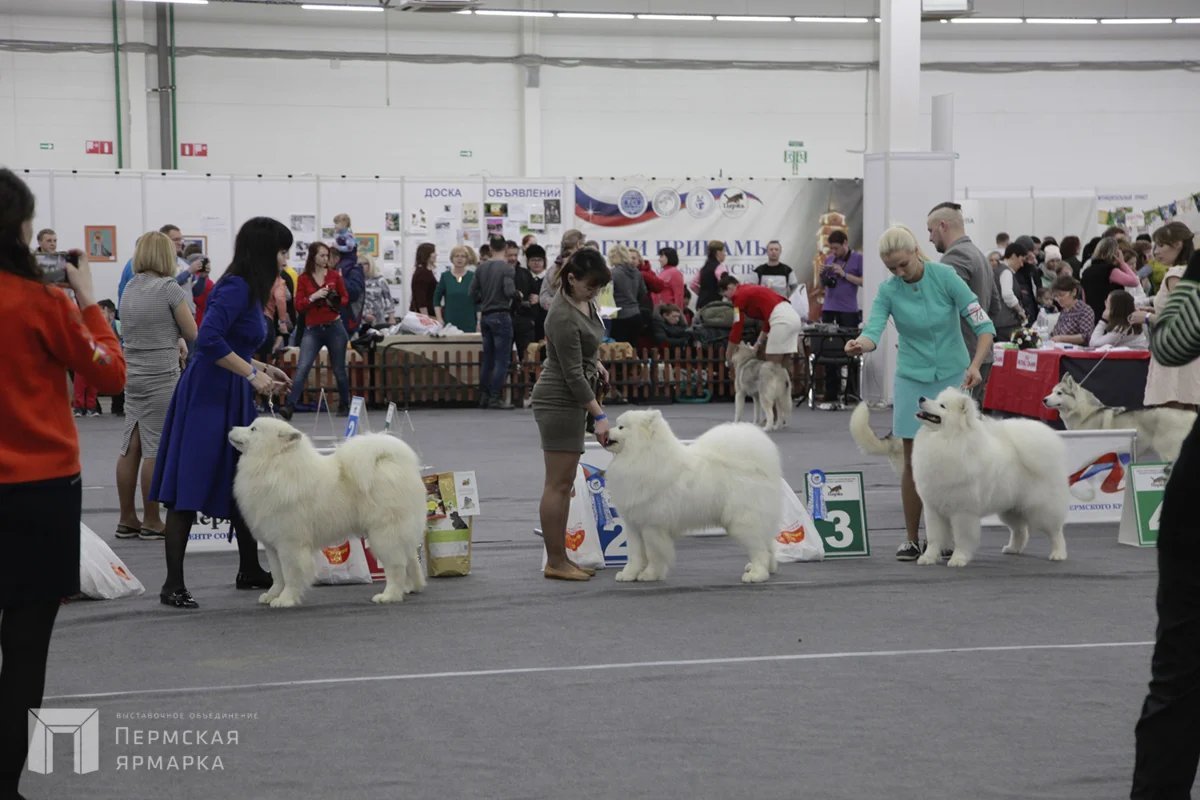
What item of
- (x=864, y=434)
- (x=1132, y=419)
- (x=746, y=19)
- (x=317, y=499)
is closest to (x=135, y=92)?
(x=746, y=19)

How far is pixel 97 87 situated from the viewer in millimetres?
20578

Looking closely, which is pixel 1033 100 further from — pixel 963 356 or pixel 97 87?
pixel 963 356

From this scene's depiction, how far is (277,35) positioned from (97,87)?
2.84 m

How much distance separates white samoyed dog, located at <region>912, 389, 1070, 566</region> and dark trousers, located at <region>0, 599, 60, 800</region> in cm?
406

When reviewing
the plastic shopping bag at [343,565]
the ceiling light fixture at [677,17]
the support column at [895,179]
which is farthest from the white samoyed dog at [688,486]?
the ceiling light fixture at [677,17]

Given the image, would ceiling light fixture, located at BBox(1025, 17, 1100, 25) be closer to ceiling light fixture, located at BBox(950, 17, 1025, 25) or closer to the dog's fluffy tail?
ceiling light fixture, located at BBox(950, 17, 1025, 25)

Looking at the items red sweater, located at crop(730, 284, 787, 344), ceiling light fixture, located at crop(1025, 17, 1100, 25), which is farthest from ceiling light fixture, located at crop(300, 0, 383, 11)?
ceiling light fixture, located at crop(1025, 17, 1100, 25)

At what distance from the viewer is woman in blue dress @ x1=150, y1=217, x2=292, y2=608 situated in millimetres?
5406

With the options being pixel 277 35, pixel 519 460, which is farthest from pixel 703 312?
pixel 277 35

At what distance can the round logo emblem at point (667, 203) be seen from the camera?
61.2ft

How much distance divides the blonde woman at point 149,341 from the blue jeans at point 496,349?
7.52m

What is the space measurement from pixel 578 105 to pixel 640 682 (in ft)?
62.3

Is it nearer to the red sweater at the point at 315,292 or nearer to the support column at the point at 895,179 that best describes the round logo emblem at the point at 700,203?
the support column at the point at 895,179

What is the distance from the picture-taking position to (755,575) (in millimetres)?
5988
